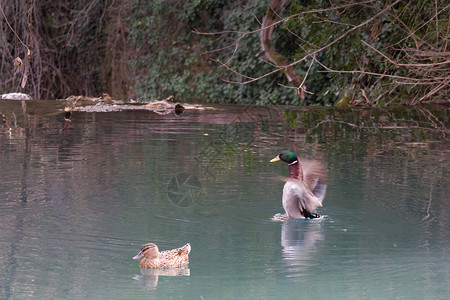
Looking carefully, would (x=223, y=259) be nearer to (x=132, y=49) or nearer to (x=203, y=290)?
(x=203, y=290)

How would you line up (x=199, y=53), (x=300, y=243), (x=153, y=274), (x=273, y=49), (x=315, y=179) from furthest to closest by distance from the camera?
(x=199, y=53)
(x=273, y=49)
(x=315, y=179)
(x=300, y=243)
(x=153, y=274)

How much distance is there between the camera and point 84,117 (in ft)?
34.2

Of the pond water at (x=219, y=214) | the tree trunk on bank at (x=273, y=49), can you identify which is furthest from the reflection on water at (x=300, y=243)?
the tree trunk on bank at (x=273, y=49)

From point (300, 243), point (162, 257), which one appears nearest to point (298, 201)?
point (300, 243)

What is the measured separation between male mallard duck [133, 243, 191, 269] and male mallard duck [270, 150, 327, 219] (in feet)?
4.11

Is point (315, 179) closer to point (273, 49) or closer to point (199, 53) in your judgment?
point (273, 49)

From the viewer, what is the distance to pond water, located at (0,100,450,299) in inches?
133

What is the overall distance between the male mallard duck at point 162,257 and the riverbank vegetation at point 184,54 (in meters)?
9.18

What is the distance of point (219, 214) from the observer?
188 inches

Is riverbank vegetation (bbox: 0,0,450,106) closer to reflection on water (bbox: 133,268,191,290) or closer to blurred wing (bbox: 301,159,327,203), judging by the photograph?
blurred wing (bbox: 301,159,327,203)

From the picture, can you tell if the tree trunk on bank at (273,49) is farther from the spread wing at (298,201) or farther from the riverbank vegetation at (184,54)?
the spread wing at (298,201)

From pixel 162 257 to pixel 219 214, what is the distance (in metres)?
1.21

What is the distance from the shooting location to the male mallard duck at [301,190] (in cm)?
476

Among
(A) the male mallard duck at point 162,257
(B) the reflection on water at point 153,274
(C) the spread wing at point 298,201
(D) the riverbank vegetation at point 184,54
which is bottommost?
(B) the reflection on water at point 153,274
